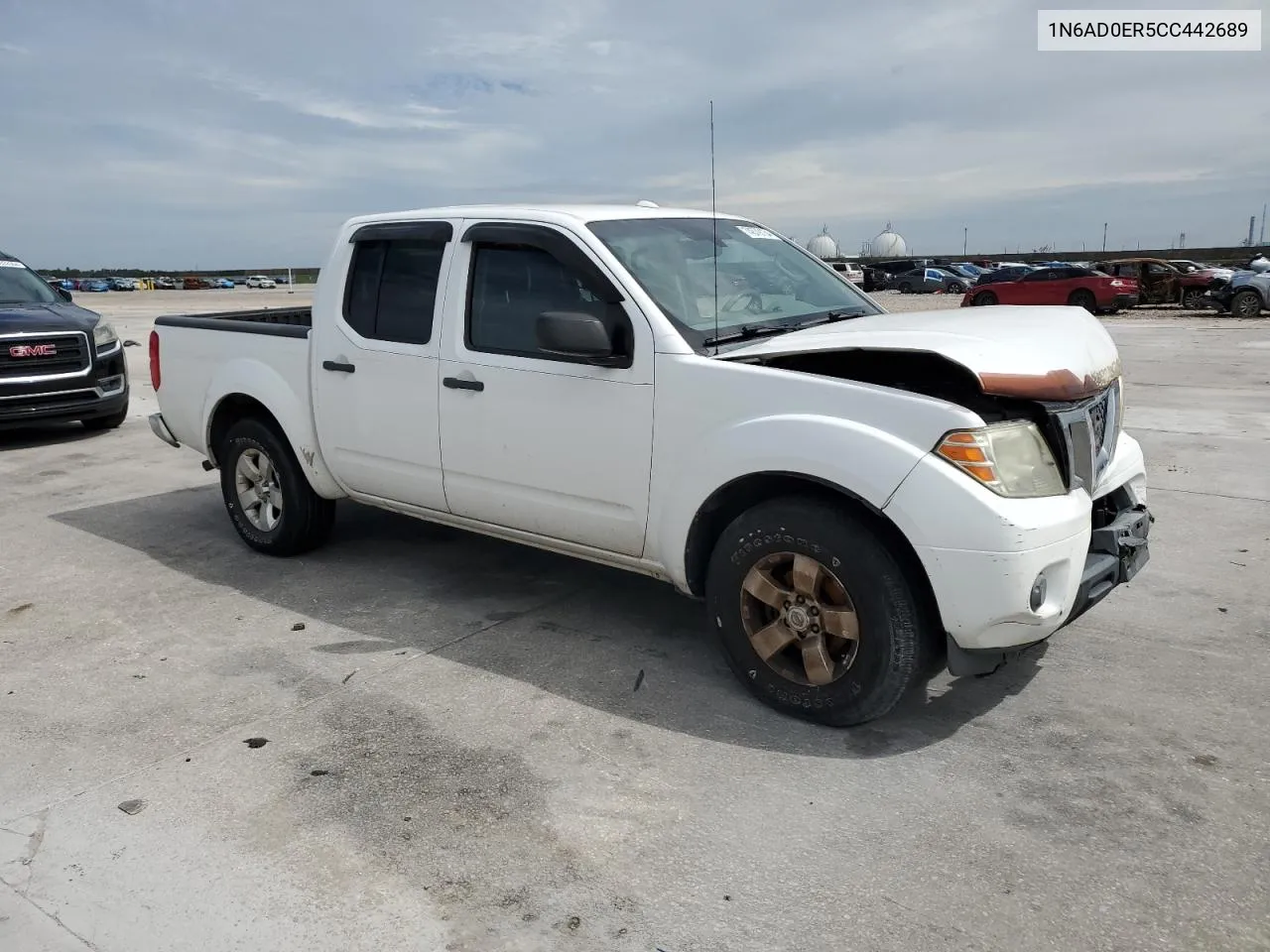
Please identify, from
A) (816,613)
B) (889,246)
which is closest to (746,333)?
(816,613)

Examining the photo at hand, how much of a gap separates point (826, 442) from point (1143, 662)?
1.88m

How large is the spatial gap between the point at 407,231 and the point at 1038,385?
3019mm

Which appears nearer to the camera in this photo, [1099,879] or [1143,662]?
[1099,879]

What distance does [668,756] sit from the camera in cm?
362

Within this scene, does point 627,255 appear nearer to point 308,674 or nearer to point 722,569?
point 722,569

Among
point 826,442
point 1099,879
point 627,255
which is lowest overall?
point 1099,879

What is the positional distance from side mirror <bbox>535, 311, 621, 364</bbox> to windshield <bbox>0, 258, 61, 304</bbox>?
8.57 m

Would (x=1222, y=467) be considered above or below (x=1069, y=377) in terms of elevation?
below

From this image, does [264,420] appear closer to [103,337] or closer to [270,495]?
[270,495]

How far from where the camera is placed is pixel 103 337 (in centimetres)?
1024

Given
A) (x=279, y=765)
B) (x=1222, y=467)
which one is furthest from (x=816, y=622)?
(x=1222, y=467)

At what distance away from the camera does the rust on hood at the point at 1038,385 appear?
3391 mm

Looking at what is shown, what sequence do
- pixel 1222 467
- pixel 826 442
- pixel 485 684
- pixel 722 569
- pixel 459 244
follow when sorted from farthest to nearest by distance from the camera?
pixel 1222 467
pixel 459 244
pixel 485 684
pixel 722 569
pixel 826 442

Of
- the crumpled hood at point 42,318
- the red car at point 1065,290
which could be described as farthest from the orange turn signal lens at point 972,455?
the red car at point 1065,290
